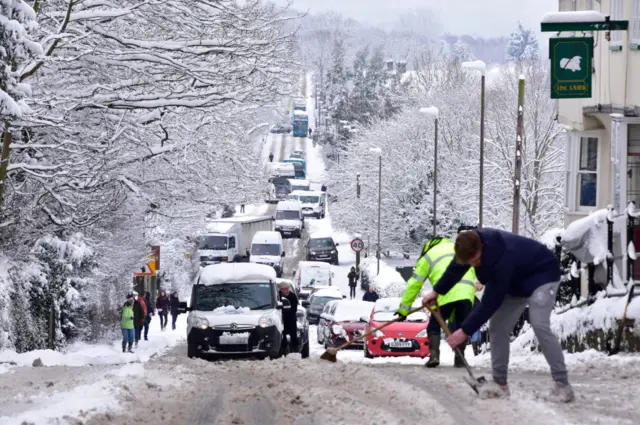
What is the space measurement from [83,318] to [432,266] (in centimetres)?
2168

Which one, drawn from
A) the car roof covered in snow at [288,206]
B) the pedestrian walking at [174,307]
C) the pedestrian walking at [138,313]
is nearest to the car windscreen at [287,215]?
the car roof covered in snow at [288,206]

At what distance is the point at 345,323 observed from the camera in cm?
2992

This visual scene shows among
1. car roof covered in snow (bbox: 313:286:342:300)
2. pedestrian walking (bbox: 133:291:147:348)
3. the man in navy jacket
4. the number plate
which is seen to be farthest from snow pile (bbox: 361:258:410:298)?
the man in navy jacket

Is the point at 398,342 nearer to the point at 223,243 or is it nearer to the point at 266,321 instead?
the point at 266,321

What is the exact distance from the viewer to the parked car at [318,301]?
42328mm

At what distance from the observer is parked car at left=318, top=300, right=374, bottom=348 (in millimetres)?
29547

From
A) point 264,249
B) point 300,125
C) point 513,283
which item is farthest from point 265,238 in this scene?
point 300,125

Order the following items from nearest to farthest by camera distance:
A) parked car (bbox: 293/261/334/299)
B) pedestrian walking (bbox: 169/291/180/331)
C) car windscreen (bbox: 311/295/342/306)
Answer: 1. car windscreen (bbox: 311/295/342/306)
2. pedestrian walking (bbox: 169/291/180/331)
3. parked car (bbox: 293/261/334/299)

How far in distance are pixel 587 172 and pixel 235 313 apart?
28.9ft

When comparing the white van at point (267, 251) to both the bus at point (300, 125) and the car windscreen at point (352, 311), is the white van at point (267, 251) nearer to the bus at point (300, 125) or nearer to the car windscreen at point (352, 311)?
the car windscreen at point (352, 311)

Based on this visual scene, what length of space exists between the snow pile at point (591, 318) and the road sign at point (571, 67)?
4591 millimetres

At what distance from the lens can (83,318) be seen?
113ft

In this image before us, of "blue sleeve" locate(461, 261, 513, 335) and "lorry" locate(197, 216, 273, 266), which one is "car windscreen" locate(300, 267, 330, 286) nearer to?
"lorry" locate(197, 216, 273, 266)

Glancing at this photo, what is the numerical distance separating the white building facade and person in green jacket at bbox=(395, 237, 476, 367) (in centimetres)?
744
